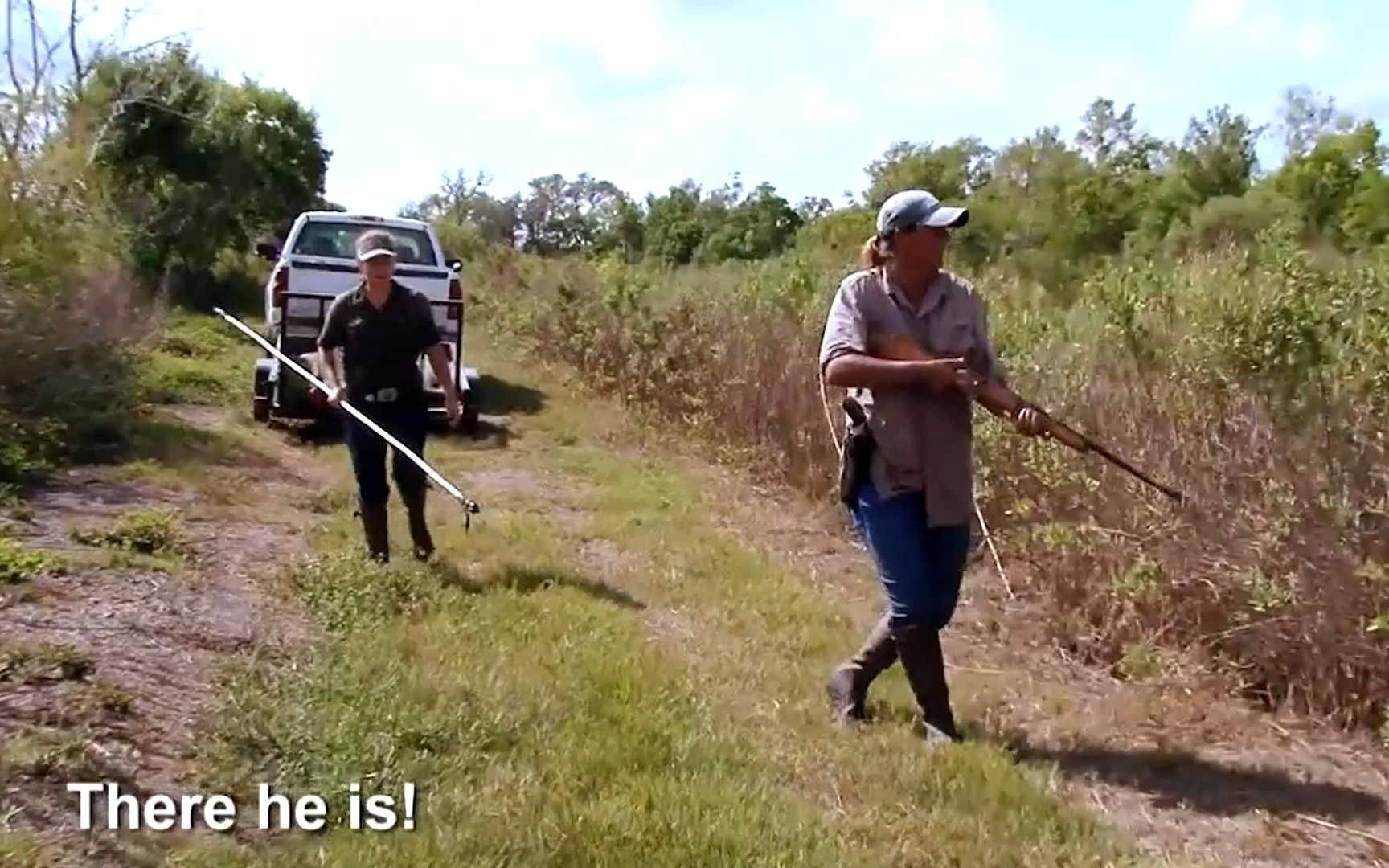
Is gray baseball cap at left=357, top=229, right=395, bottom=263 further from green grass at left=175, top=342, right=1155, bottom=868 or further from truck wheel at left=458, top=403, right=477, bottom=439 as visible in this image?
truck wheel at left=458, top=403, right=477, bottom=439

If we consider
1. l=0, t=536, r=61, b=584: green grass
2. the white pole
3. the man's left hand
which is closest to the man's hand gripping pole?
the man's left hand

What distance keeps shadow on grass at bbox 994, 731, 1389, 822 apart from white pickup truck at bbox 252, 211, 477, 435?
272 inches

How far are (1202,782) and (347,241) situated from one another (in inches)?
389

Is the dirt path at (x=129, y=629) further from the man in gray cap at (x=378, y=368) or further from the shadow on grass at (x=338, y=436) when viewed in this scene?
the shadow on grass at (x=338, y=436)

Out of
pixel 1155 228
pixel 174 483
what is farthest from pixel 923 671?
pixel 1155 228

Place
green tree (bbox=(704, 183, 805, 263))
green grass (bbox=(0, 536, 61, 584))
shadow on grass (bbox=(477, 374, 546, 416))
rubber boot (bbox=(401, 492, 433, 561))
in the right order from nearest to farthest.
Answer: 1. green grass (bbox=(0, 536, 61, 584))
2. rubber boot (bbox=(401, 492, 433, 561))
3. shadow on grass (bbox=(477, 374, 546, 416))
4. green tree (bbox=(704, 183, 805, 263))

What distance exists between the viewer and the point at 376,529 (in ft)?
23.1

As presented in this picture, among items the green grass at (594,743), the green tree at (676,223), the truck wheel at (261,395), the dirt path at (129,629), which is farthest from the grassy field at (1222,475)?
the green tree at (676,223)

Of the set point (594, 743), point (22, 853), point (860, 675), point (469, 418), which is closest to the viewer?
point (22, 853)

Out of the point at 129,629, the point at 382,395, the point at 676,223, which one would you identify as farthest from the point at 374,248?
the point at 676,223

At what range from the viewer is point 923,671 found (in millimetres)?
4902

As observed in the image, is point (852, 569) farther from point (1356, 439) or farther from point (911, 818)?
point (911, 818)

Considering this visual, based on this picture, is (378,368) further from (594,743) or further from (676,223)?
(676,223)

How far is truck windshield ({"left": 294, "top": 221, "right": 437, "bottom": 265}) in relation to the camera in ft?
42.1
